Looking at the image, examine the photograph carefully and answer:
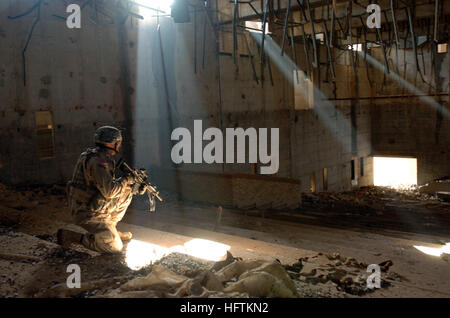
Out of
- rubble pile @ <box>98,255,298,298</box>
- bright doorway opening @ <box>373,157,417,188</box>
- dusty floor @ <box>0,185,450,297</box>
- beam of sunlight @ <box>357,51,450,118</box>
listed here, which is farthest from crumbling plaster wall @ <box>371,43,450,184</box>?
rubble pile @ <box>98,255,298,298</box>

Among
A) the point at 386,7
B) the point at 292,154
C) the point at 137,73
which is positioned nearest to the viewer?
the point at 137,73

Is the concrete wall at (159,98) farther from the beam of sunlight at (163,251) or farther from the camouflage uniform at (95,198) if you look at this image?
the beam of sunlight at (163,251)

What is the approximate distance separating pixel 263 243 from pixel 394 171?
19.8m

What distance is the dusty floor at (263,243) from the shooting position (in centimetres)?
373

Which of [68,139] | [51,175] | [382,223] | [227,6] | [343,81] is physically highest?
[227,6]

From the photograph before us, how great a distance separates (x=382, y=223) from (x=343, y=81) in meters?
11.9

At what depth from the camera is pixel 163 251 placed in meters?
4.69

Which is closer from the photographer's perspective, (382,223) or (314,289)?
(314,289)

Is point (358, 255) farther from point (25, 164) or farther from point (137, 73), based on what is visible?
point (137, 73)

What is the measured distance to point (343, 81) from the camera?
61.4 ft

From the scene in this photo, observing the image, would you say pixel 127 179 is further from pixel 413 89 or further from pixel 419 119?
pixel 413 89

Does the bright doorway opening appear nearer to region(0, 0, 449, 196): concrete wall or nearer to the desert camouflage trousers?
region(0, 0, 449, 196): concrete wall

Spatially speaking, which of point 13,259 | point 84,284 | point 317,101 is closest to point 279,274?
point 84,284

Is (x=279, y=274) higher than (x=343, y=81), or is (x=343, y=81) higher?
(x=343, y=81)
